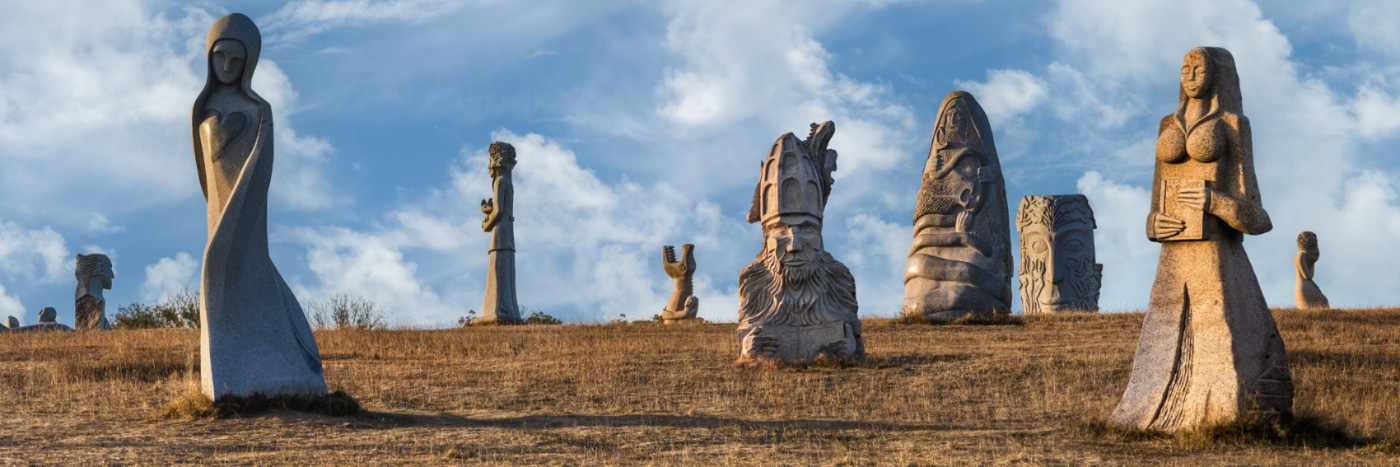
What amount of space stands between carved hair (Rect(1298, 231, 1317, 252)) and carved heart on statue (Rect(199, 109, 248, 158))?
2143 cm

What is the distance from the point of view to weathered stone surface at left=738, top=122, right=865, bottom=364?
1296 cm

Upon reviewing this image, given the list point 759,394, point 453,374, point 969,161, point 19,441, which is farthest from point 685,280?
point 19,441

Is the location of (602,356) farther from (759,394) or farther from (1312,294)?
(1312,294)

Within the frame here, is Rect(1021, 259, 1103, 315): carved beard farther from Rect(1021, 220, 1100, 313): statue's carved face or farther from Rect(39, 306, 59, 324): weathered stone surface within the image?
Rect(39, 306, 59, 324): weathered stone surface

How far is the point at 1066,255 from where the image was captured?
2547 cm

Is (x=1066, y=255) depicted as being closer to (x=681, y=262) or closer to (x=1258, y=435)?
(x=681, y=262)

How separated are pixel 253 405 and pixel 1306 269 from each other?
2159 cm

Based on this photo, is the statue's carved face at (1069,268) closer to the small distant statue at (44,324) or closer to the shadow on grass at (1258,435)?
the shadow on grass at (1258,435)

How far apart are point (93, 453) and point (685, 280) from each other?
17236 millimetres

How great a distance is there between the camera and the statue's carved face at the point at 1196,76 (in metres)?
8.01

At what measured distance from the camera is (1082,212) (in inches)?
1008

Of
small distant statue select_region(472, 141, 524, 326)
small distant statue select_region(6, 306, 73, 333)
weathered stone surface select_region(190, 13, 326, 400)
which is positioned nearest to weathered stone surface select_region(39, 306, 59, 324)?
small distant statue select_region(6, 306, 73, 333)

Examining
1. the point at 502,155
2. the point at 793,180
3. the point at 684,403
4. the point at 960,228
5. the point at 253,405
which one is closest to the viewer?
the point at 253,405

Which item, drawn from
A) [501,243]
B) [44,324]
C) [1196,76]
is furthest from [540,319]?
[1196,76]
